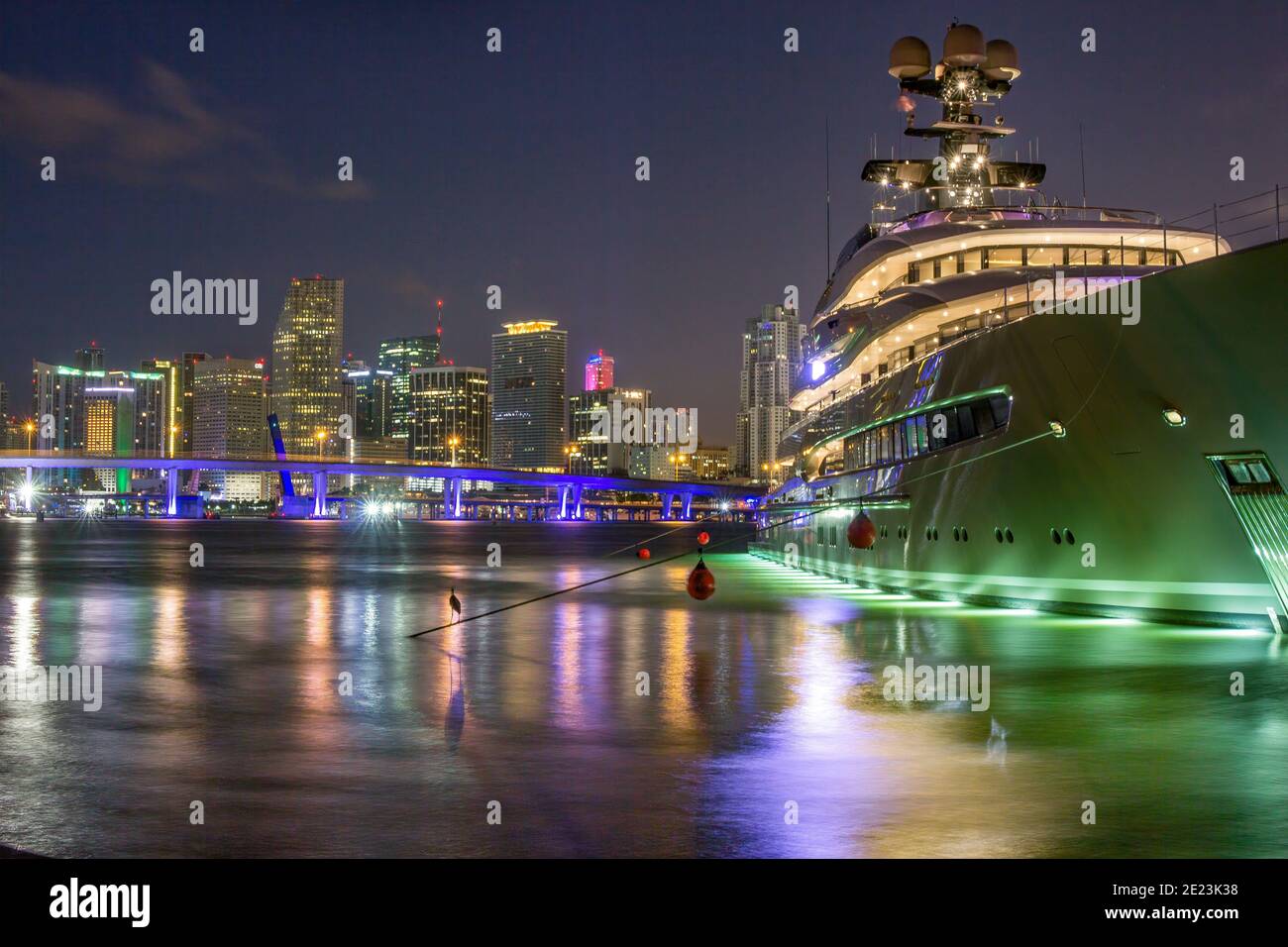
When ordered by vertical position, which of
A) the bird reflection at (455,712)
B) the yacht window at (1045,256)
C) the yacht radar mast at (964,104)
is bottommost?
the bird reflection at (455,712)

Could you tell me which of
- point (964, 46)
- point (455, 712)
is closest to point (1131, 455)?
point (455, 712)

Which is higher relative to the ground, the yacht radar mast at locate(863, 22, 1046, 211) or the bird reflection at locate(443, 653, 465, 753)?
the yacht radar mast at locate(863, 22, 1046, 211)

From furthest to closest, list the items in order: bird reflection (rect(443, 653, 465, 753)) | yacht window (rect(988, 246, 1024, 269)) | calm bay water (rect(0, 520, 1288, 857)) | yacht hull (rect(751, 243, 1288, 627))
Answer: yacht window (rect(988, 246, 1024, 269)) < yacht hull (rect(751, 243, 1288, 627)) < bird reflection (rect(443, 653, 465, 753)) < calm bay water (rect(0, 520, 1288, 857))

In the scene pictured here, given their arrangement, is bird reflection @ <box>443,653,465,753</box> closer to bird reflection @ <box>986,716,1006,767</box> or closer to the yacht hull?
bird reflection @ <box>986,716,1006,767</box>

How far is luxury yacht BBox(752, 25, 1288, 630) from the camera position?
1858 cm

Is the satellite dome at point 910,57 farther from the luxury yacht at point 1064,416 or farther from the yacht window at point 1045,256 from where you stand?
the yacht window at point 1045,256

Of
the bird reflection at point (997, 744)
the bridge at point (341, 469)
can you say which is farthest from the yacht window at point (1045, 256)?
the bridge at point (341, 469)

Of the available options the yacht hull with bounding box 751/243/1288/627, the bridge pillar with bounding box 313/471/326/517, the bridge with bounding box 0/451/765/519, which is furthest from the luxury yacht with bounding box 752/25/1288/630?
the bridge pillar with bounding box 313/471/326/517

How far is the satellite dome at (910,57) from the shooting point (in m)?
40.8

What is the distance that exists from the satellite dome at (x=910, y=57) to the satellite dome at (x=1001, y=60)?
2.20m

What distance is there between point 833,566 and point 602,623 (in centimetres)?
1687

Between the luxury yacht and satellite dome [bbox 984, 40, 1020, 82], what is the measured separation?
244 inches
